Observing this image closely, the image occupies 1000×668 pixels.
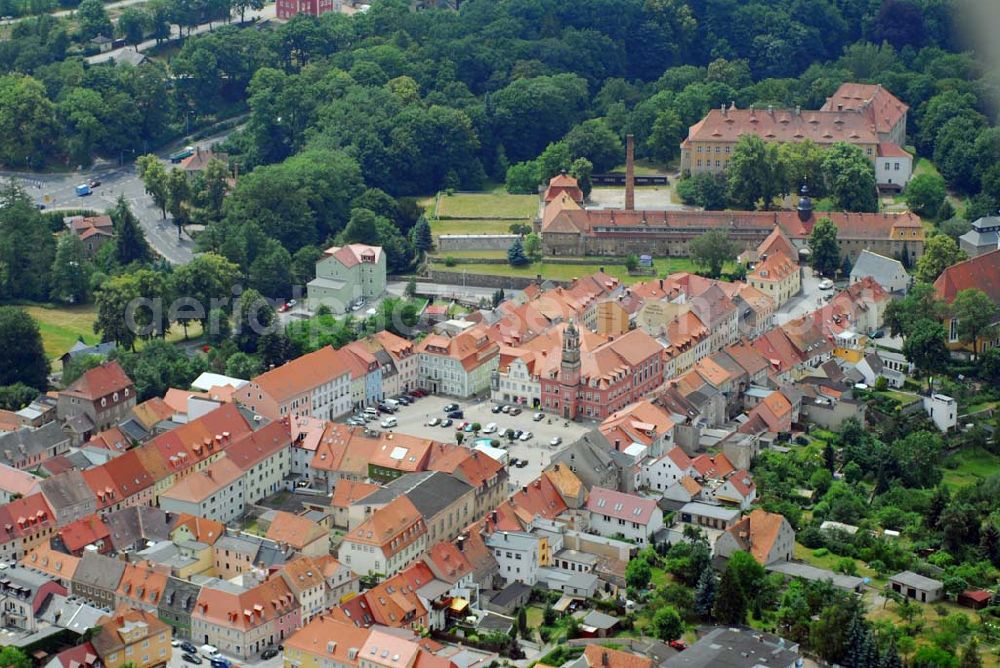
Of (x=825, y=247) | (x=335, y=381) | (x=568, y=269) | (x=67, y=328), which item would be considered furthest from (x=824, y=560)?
(x=67, y=328)

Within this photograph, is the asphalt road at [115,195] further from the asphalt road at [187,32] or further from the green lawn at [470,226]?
the green lawn at [470,226]

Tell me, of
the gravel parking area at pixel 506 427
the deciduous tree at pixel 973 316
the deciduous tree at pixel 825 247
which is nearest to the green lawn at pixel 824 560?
the gravel parking area at pixel 506 427

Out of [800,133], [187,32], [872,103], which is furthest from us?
[187,32]

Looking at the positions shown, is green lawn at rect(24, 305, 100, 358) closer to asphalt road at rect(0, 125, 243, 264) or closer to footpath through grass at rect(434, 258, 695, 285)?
asphalt road at rect(0, 125, 243, 264)

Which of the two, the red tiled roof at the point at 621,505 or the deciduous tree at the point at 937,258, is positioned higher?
the deciduous tree at the point at 937,258

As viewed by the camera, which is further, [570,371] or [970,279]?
[970,279]

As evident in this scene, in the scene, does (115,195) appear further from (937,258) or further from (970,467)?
(970,467)

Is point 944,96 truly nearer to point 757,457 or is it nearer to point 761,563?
point 757,457
